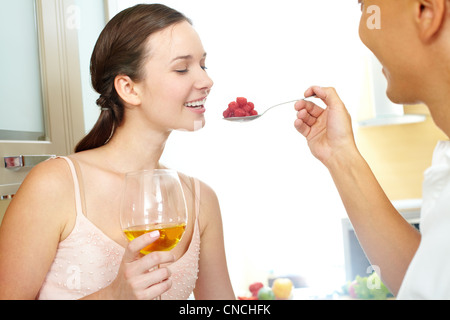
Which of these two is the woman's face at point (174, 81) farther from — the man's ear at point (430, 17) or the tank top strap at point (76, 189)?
the man's ear at point (430, 17)

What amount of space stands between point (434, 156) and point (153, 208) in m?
0.47

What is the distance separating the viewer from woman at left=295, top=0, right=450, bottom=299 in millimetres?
579

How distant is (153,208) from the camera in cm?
84

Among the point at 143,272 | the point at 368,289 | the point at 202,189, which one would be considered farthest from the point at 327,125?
the point at 368,289

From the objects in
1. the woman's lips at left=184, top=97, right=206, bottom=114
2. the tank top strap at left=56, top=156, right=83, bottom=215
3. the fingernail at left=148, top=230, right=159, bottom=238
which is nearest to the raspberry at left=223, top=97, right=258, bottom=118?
the woman's lips at left=184, top=97, right=206, bottom=114

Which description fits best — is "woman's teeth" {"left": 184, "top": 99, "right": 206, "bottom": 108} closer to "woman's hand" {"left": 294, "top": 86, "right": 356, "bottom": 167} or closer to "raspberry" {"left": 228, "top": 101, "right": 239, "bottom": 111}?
"raspberry" {"left": 228, "top": 101, "right": 239, "bottom": 111}

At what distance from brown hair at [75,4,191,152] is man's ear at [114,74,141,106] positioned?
0.01 metres

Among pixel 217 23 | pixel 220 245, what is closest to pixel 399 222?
pixel 220 245

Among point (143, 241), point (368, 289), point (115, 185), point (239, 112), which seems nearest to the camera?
point (143, 241)

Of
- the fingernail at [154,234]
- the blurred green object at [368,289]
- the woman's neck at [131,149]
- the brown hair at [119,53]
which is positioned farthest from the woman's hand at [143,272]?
→ the blurred green object at [368,289]

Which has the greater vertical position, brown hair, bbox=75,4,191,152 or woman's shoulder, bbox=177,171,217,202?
brown hair, bbox=75,4,191,152

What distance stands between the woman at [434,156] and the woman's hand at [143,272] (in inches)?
15.3

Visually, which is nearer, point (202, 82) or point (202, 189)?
point (202, 82)

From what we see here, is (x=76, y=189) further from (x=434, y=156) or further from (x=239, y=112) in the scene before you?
(x=434, y=156)
